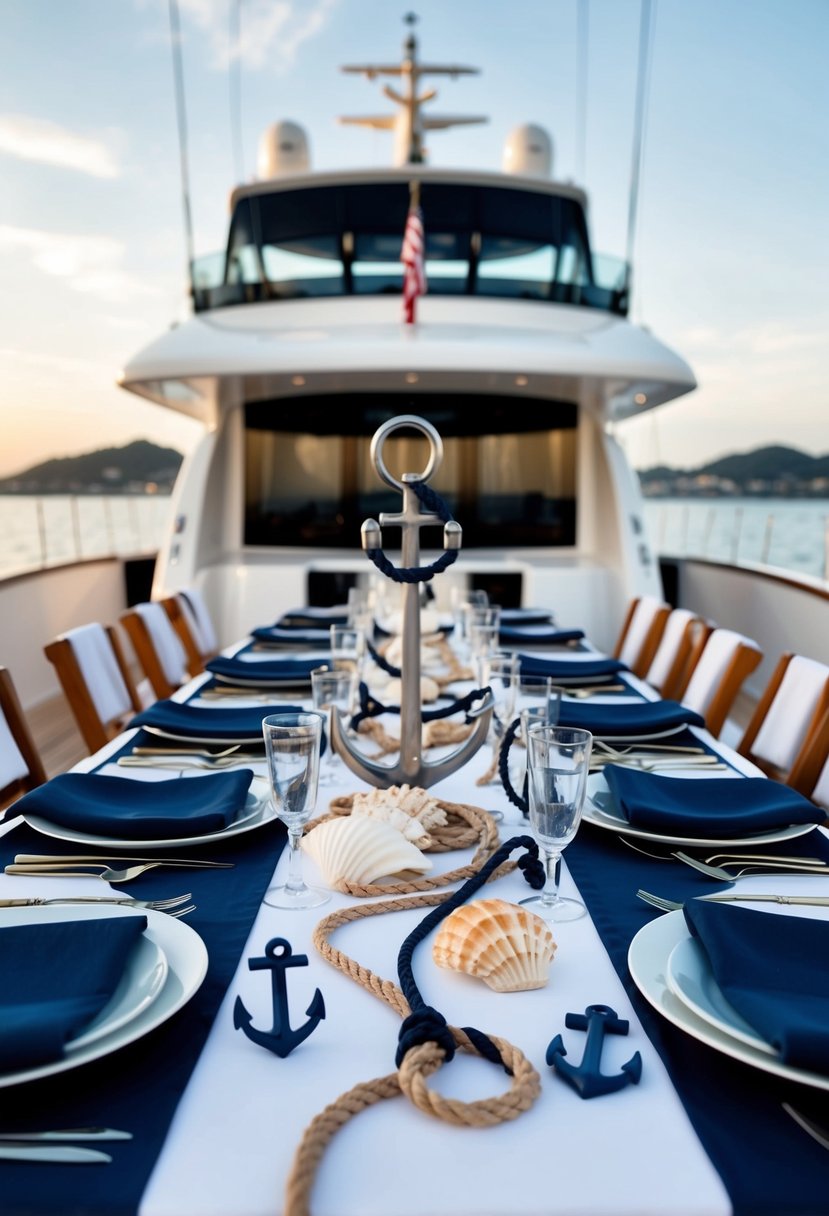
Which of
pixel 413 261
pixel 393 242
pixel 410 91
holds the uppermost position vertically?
pixel 410 91

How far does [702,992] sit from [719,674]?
164 cm

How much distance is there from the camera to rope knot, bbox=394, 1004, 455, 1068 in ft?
2.14

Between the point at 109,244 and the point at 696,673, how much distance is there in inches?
447

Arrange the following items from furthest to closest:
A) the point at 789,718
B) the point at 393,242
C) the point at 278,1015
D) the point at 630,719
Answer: the point at 393,242 → the point at 789,718 → the point at 630,719 → the point at 278,1015

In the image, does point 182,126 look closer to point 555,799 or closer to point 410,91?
point 410,91

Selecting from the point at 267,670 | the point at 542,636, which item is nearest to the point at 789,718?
the point at 542,636

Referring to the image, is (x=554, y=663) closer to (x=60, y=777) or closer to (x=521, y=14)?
(x=60, y=777)

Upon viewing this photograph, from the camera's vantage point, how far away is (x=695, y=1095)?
64 centimetres

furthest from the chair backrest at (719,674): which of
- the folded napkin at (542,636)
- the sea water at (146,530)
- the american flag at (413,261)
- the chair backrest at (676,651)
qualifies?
the american flag at (413,261)

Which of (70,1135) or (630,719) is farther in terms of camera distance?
(630,719)

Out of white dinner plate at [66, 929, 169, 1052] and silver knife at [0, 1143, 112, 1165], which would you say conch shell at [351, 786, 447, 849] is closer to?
white dinner plate at [66, 929, 169, 1052]

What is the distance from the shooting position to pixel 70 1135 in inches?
23.2

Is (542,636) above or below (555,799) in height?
below

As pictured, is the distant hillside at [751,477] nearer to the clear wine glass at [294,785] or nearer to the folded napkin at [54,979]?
the clear wine glass at [294,785]
